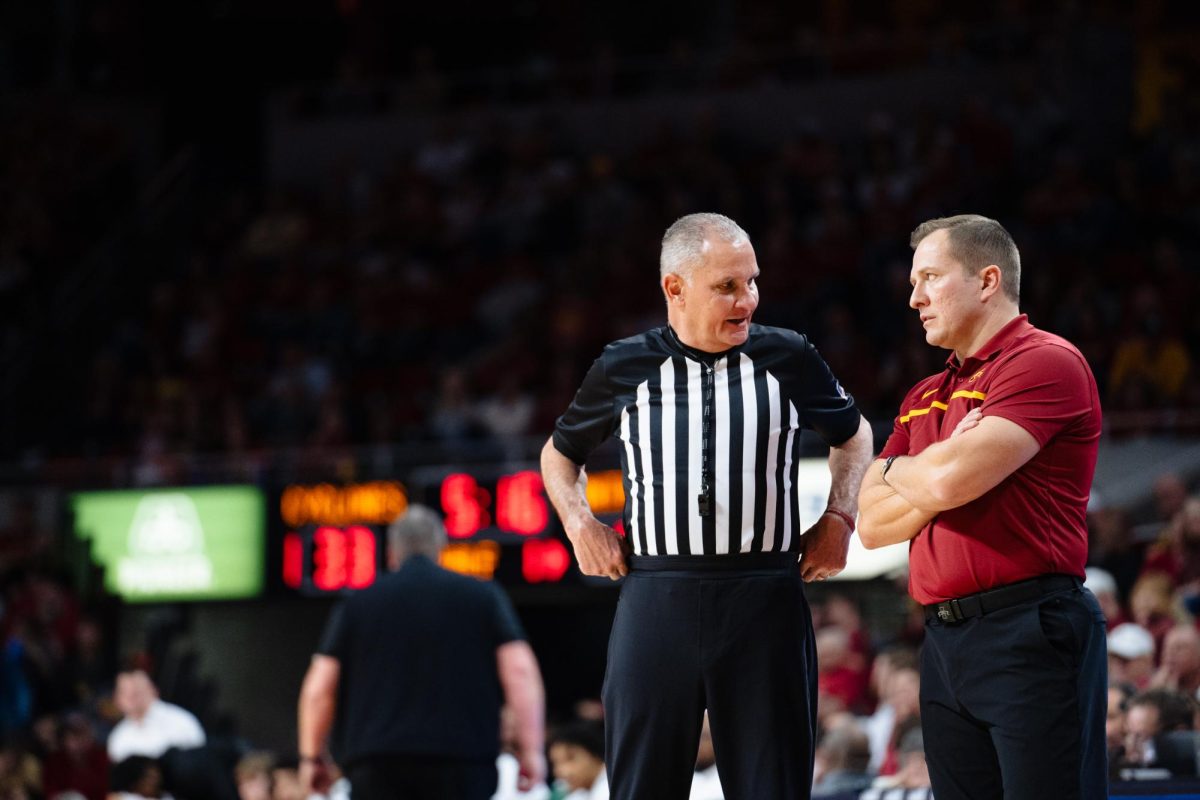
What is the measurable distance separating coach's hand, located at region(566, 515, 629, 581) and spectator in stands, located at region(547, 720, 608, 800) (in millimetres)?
3858

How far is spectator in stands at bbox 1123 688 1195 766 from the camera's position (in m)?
5.86

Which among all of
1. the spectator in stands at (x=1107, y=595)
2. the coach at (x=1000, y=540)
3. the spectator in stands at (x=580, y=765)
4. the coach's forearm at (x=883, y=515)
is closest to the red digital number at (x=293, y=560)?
the spectator in stands at (x=580, y=765)

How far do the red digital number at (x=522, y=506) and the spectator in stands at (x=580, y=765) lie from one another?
277 centimetres

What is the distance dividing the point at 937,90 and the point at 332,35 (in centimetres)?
815

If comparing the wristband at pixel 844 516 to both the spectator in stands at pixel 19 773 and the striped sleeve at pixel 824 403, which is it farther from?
the spectator in stands at pixel 19 773

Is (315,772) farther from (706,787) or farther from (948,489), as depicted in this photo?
(948,489)

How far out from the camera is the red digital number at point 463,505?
10883 mm

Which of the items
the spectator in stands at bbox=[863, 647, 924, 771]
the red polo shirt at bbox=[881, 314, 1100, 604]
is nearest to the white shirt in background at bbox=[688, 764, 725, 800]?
the spectator in stands at bbox=[863, 647, 924, 771]

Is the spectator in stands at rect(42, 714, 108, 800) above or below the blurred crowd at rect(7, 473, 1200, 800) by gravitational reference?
below

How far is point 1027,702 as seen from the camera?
353cm

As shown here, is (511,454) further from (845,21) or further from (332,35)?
(332,35)

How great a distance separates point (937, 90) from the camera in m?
16.2

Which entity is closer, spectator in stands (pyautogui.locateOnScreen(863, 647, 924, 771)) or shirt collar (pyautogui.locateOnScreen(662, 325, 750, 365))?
shirt collar (pyautogui.locateOnScreen(662, 325, 750, 365))

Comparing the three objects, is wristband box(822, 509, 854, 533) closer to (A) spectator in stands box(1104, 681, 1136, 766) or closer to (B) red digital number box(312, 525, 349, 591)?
(A) spectator in stands box(1104, 681, 1136, 766)
